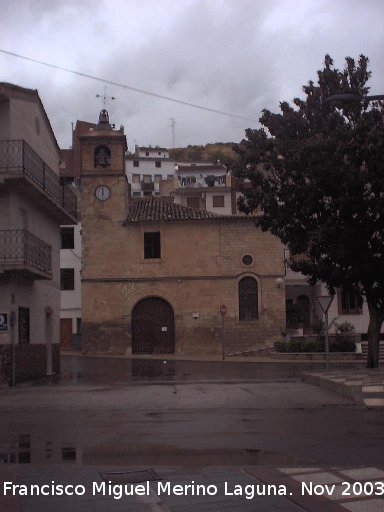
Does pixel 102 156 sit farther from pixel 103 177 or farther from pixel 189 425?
pixel 189 425

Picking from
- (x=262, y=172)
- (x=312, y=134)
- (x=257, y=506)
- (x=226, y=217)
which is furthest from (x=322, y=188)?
(x=226, y=217)

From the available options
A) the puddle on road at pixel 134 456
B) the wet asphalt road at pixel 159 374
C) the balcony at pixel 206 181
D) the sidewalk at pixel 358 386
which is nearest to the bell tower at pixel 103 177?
the wet asphalt road at pixel 159 374

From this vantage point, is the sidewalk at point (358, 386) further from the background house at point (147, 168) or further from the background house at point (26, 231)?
the background house at point (147, 168)

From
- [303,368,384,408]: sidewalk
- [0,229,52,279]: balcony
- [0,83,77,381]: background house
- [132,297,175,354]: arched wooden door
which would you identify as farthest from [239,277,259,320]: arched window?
[303,368,384,408]: sidewalk

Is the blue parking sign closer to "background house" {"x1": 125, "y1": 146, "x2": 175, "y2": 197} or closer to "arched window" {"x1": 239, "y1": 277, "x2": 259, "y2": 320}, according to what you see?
"arched window" {"x1": 239, "y1": 277, "x2": 259, "y2": 320}

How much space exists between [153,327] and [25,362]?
21569 mm

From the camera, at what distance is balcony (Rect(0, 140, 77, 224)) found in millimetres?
23094

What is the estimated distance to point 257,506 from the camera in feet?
22.6

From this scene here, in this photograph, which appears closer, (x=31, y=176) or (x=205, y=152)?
(x=31, y=176)

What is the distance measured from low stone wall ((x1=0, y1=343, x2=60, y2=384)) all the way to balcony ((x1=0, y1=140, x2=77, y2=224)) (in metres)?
5.13

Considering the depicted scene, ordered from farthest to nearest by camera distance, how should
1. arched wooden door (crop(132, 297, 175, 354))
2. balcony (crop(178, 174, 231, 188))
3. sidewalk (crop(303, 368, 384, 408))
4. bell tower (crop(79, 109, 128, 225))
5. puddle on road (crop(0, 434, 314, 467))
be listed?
balcony (crop(178, 174, 231, 188))
bell tower (crop(79, 109, 128, 225))
arched wooden door (crop(132, 297, 175, 354))
sidewalk (crop(303, 368, 384, 408))
puddle on road (crop(0, 434, 314, 467))

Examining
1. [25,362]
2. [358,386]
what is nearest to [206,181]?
[25,362]

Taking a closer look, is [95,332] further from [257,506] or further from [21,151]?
[257,506]

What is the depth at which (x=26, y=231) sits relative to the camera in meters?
23.4
